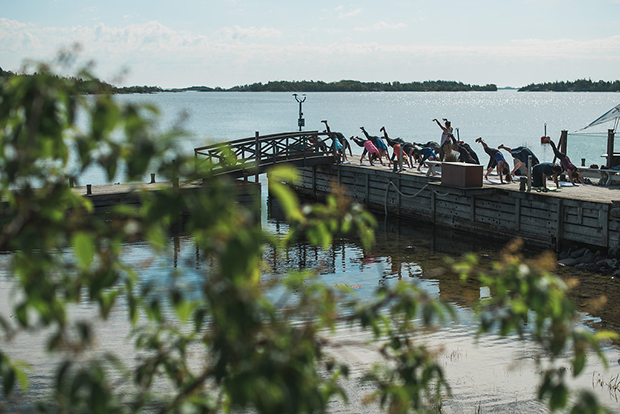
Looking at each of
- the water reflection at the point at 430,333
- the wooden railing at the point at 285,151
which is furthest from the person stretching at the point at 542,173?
the wooden railing at the point at 285,151

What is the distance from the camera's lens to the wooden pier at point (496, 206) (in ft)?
52.8

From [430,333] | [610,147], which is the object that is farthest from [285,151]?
[430,333]

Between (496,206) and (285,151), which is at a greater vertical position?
(285,151)

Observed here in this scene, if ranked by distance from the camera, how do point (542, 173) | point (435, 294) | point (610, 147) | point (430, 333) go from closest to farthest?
point (430, 333) → point (435, 294) → point (542, 173) → point (610, 147)

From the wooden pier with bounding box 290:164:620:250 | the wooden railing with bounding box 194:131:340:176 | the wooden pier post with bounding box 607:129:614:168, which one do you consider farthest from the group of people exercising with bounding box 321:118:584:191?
the wooden pier post with bounding box 607:129:614:168

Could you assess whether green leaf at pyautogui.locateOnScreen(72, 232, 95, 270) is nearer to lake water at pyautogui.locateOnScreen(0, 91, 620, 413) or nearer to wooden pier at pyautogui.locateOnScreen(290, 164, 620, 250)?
lake water at pyautogui.locateOnScreen(0, 91, 620, 413)

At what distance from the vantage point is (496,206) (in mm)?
18719

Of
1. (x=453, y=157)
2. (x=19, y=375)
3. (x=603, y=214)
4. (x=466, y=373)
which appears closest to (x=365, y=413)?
(x=466, y=373)

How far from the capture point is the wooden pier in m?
16.1

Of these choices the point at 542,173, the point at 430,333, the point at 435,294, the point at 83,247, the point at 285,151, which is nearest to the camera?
the point at 83,247

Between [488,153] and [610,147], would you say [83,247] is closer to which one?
[488,153]

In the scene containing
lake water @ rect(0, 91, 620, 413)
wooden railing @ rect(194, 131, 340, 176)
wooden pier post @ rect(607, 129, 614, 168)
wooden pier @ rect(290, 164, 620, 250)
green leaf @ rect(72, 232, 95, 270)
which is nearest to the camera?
green leaf @ rect(72, 232, 95, 270)

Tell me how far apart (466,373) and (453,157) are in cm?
1179

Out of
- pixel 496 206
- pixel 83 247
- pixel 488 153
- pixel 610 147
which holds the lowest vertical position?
pixel 496 206
